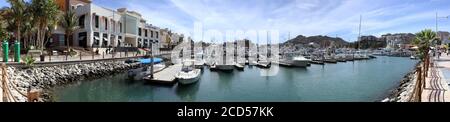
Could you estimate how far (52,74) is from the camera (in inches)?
674

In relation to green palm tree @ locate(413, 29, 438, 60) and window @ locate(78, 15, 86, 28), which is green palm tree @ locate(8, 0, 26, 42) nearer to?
window @ locate(78, 15, 86, 28)

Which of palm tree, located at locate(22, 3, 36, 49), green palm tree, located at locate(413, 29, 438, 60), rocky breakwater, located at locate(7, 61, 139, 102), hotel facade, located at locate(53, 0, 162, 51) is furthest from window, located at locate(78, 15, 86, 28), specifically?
green palm tree, located at locate(413, 29, 438, 60)

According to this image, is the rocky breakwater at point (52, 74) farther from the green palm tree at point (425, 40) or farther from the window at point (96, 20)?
the green palm tree at point (425, 40)

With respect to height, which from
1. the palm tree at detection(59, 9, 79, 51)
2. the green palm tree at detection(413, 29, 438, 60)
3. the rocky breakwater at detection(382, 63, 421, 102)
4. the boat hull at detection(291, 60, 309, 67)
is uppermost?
the palm tree at detection(59, 9, 79, 51)

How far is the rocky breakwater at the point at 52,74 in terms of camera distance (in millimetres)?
14016

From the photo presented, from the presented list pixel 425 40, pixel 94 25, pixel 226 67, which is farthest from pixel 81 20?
pixel 425 40

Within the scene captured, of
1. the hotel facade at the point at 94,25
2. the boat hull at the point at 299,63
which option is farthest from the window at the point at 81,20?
the boat hull at the point at 299,63

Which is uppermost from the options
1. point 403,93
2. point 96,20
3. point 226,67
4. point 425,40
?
point 96,20

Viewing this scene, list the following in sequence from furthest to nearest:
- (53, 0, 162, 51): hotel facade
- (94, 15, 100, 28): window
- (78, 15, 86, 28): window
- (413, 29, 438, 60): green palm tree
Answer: (78, 15, 86, 28): window < (94, 15, 100, 28): window < (53, 0, 162, 51): hotel facade < (413, 29, 438, 60): green palm tree

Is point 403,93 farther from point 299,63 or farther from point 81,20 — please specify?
point 81,20

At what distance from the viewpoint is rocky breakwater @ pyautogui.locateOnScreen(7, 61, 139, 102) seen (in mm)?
14016
